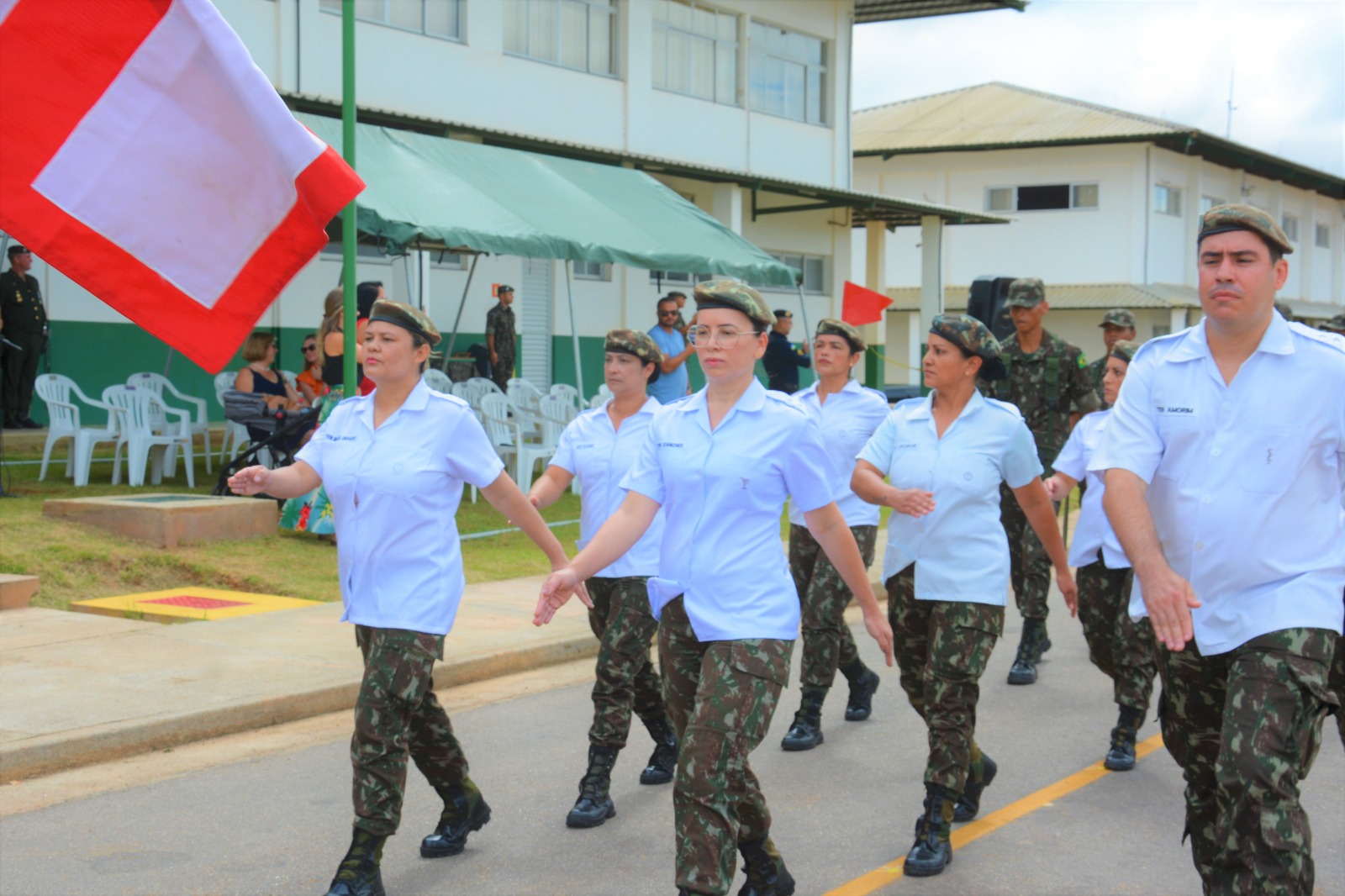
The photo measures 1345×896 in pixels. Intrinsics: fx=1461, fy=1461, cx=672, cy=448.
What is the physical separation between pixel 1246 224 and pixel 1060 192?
40088 millimetres

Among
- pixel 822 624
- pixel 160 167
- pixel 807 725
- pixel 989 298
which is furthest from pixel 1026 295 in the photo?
pixel 160 167

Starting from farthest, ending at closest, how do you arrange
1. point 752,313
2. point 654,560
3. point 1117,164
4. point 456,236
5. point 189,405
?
point 1117,164 → point 189,405 → point 456,236 → point 654,560 → point 752,313

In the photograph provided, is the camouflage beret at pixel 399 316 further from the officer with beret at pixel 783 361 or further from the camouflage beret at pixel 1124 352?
the officer with beret at pixel 783 361

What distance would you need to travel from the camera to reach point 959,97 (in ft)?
155

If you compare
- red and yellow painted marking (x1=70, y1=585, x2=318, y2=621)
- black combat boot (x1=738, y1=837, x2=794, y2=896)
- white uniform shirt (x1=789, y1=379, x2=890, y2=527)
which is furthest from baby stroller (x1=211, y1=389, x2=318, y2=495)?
black combat boot (x1=738, y1=837, x2=794, y2=896)

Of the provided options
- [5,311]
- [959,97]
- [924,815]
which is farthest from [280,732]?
[959,97]

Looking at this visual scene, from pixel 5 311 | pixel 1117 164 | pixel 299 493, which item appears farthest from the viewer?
pixel 1117 164

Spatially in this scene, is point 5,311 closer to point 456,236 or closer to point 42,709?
point 456,236

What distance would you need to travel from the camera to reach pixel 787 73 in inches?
1104

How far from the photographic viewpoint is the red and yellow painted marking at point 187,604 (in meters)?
9.45

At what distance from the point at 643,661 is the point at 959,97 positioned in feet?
144

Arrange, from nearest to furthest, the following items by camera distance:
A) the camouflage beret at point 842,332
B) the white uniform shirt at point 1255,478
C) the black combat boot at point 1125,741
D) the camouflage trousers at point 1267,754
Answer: the camouflage trousers at point 1267,754
the white uniform shirt at point 1255,478
the black combat boot at point 1125,741
the camouflage beret at point 842,332

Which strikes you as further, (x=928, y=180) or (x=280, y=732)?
(x=928, y=180)

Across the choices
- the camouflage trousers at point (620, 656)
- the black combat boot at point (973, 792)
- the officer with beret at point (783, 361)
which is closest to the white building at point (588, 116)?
the officer with beret at point (783, 361)
